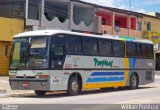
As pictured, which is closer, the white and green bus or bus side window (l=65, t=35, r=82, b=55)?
the white and green bus

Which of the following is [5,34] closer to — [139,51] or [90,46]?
[139,51]

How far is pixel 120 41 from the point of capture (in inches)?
960

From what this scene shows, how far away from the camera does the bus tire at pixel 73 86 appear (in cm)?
1998

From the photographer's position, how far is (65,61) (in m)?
19.6

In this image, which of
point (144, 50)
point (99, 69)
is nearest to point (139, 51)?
point (144, 50)

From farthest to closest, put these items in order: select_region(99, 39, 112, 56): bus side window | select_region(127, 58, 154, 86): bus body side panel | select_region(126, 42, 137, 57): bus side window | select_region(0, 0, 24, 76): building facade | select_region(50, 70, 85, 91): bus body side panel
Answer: select_region(0, 0, 24, 76): building facade < select_region(127, 58, 154, 86): bus body side panel < select_region(126, 42, 137, 57): bus side window < select_region(99, 39, 112, 56): bus side window < select_region(50, 70, 85, 91): bus body side panel

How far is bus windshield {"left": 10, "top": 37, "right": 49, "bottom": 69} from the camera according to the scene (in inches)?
744

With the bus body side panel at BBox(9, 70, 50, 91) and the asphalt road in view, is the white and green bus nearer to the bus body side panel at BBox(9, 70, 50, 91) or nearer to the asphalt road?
the bus body side panel at BBox(9, 70, 50, 91)

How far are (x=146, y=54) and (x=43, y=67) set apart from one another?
974 centimetres

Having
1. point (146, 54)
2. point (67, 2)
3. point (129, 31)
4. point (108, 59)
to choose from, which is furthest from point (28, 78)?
point (129, 31)

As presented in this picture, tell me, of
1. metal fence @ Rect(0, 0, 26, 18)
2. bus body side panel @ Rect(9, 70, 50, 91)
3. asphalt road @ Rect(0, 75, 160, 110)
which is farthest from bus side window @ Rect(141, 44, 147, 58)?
metal fence @ Rect(0, 0, 26, 18)

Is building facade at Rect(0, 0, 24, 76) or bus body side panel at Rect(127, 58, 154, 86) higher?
building facade at Rect(0, 0, 24, 76)

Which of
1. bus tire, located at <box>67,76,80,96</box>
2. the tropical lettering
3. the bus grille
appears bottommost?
bus tire, located at <box>67,76,80,96</box>

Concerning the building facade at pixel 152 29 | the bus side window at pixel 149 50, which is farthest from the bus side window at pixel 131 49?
the building facade at pixel 152 29
